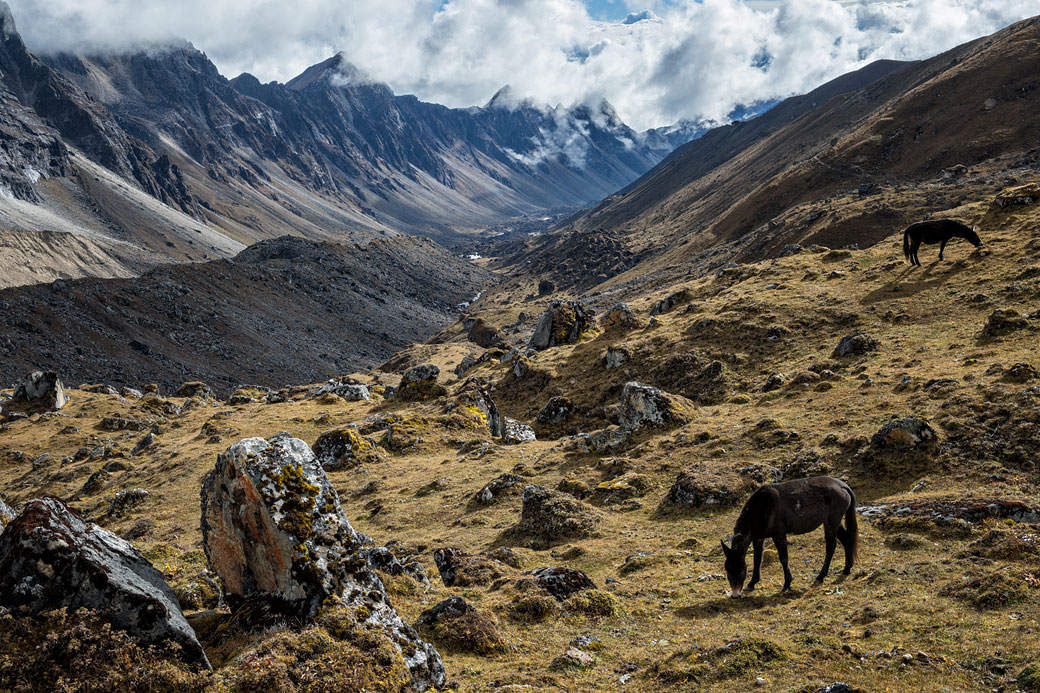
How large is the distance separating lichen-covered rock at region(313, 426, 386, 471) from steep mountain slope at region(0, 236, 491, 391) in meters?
79.8

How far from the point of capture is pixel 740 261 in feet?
339

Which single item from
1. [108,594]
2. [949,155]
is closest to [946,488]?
[108,594]

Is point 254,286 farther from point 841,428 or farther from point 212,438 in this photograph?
point 841,428

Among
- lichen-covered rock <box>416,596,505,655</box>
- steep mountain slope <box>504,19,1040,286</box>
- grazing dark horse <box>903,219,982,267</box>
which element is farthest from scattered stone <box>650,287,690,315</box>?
lichen-covered rock <box>416,596,505,655</box>

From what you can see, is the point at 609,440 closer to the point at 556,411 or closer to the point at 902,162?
the point at 556,411

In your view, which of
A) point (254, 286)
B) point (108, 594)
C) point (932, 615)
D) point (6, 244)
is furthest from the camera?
point (6, 244)

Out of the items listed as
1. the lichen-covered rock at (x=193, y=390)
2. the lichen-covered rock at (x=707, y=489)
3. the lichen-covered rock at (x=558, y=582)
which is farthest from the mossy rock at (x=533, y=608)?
the lichen-covered rock at (x=193, y=390)

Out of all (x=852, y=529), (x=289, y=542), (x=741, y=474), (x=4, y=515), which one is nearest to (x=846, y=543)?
(x=852, y=529)

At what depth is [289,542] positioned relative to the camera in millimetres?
11219

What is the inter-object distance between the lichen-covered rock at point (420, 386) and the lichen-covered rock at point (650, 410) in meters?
21.6

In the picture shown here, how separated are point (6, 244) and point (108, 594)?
725 ft

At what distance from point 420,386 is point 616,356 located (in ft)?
59.7

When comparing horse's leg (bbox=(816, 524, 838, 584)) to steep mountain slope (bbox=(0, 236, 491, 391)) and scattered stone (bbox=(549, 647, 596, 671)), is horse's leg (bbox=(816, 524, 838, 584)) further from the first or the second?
steep mountain slope (bbox=(0, 236, 491, 391))

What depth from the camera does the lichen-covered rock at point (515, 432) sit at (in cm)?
3603
